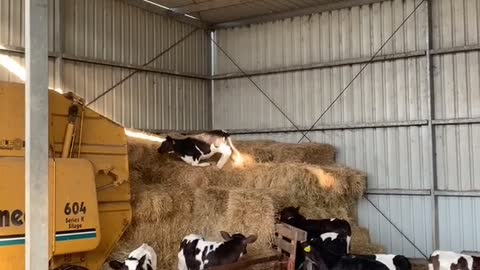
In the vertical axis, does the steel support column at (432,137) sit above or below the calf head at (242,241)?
above

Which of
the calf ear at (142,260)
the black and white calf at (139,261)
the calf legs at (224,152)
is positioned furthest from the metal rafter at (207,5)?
the calf ear at (142,260)

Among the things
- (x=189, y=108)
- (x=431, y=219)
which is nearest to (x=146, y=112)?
(x=189, y=108)

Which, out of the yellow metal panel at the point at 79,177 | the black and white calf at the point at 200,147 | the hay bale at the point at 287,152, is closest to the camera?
the yellow metal panel at the point at 79,177

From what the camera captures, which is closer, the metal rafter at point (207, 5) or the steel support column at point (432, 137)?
the steel support column at point (432, 137)

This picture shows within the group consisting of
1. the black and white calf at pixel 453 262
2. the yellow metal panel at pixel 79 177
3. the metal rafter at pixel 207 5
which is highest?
the metal rafter at pixel 207 5

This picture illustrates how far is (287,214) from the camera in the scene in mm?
9297

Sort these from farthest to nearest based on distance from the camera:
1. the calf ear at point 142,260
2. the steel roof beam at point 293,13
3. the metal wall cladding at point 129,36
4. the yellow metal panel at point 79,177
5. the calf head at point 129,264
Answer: the steel roof beam at point 293,13 → the metal wall cladding at point 129,36 → the calf ear at point 142,260 → the calf head at point 129,264 → the yellow metal panel at point 79,177

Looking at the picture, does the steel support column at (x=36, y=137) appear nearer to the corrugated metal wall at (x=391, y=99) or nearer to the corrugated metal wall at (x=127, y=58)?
the corrugated metal wall at (x=127, y=58)

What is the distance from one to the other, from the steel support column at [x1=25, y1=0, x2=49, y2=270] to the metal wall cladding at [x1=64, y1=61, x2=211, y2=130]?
5.70 metres

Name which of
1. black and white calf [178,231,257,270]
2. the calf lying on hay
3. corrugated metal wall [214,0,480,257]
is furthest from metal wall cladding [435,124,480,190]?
black and white calf [178,231,257,270]

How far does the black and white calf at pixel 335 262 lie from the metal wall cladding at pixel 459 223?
487cm

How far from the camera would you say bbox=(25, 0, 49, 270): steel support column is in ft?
18.2

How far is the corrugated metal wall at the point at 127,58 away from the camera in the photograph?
439 inches

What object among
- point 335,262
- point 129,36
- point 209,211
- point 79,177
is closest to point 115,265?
point 79,177
